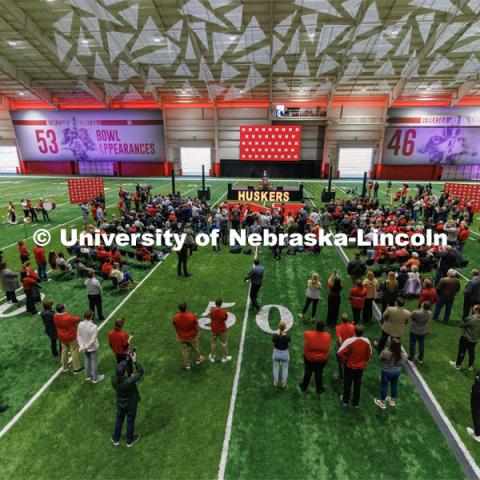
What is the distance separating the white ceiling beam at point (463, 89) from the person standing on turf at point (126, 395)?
46552 millimetres

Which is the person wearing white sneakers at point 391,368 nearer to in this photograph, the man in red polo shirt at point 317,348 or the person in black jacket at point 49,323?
the man in red polo shirt at point 317,348

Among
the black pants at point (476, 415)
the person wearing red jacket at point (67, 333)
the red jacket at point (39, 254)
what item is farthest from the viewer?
the red jacket at point (39, 254)

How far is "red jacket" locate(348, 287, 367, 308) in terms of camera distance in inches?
320

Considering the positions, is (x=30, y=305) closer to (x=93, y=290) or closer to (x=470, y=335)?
(x=93, y=290)

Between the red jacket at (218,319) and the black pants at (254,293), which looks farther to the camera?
the black pants at (254,293)

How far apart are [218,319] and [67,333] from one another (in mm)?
3222

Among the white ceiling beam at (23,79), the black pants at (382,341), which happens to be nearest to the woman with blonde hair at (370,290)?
the black pants at (382,341)

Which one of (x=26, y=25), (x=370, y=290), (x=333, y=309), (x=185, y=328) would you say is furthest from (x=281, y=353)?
(x=26, y=25)

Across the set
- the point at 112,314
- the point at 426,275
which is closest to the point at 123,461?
the point at 112,314

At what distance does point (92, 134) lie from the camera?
46.2 m

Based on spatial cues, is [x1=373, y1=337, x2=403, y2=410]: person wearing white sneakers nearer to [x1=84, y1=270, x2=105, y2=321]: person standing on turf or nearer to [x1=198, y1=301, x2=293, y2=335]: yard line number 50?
[x1=198, y1=301, x2=293, y2=335]: yard line number 50

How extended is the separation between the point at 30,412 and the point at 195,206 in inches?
547

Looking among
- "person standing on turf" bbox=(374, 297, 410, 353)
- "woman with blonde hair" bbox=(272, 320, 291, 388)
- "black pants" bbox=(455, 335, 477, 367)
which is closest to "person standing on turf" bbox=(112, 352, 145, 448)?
"woman with blonde hair" bbox=(272, 320, 291, 388)

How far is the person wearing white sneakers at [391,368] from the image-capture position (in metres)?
5.49
